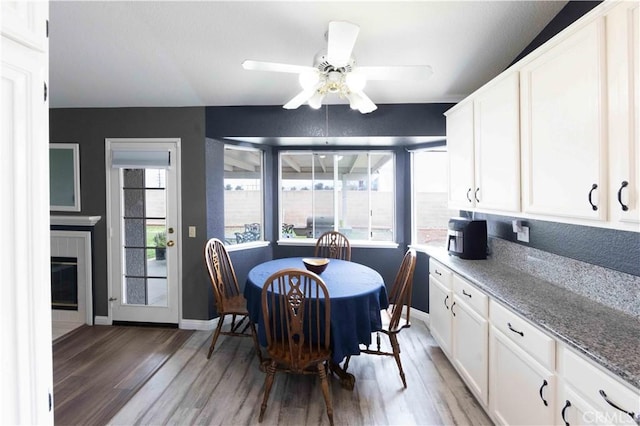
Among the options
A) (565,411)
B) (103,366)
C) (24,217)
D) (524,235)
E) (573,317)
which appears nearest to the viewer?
(24,217)

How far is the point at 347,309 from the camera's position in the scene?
1.97 metres

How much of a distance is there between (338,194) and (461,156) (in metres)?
1.64

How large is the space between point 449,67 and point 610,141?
5.11ft

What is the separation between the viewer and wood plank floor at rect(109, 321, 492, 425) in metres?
1.90

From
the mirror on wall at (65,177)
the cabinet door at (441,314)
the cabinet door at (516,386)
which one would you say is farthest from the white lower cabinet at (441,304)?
the mirror on wall at (65,177)

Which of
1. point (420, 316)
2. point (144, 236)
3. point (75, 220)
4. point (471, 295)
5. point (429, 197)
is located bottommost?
point (420, 316)

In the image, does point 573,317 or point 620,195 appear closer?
point 620,195

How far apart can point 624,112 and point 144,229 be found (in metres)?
3.94

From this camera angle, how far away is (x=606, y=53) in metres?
1.24

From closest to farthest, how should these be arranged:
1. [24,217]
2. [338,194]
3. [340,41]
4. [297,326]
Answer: [24,217] < [340,41] < [297,326] < [338,194]

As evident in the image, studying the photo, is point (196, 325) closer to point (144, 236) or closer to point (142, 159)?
point (144, 236)

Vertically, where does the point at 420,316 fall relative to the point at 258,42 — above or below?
below

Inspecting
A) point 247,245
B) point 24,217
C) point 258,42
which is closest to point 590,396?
point 24,217

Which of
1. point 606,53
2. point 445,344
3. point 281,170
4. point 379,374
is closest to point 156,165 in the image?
point 281,170
